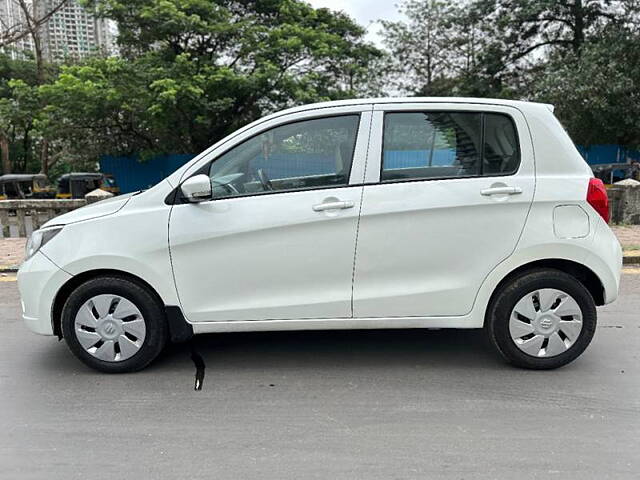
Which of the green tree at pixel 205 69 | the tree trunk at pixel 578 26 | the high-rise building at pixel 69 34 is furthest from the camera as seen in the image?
the high-rise building at pixel 69 34

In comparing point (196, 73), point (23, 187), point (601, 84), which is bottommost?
point (23, 187)

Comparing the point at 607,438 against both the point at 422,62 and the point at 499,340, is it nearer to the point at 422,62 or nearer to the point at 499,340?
the point at 499,340

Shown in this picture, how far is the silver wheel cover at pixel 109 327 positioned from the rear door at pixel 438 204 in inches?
59.1

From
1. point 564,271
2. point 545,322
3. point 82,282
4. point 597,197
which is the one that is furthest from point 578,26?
point 82,282

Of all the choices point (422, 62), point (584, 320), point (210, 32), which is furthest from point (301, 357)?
point (422, 62)

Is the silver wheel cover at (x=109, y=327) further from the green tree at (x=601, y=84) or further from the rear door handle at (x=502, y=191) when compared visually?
the green tree at (x=601, y=84)

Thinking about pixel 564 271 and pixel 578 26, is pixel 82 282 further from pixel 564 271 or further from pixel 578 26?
pixel 578 26

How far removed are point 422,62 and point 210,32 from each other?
1044 cm

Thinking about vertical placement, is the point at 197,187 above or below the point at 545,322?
above

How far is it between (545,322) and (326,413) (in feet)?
5.25

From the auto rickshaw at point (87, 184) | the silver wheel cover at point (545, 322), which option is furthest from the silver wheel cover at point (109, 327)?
the auto rickshaw at point (87, 184)

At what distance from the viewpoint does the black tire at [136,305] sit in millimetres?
3691

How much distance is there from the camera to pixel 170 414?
3289 mm

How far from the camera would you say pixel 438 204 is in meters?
3.60
